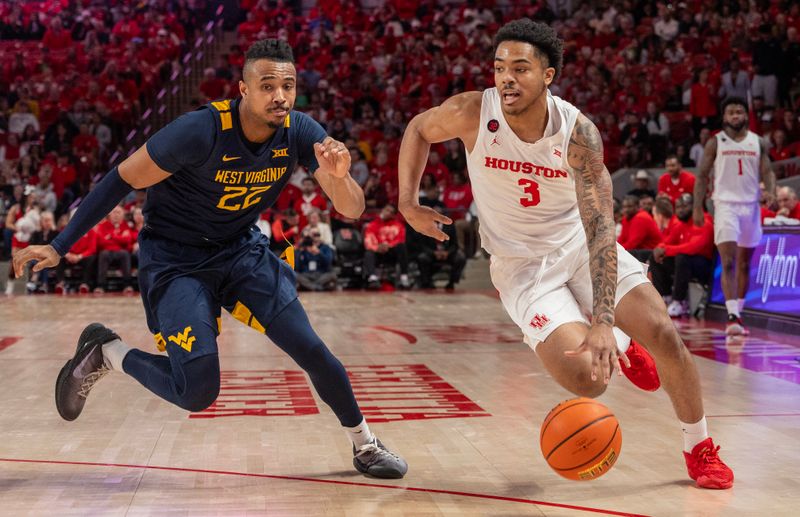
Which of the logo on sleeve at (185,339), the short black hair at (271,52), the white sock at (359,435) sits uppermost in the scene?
the short black hair at (271,52)

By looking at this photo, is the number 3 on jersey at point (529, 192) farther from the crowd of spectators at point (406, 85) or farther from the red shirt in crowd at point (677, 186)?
the red shirt in crowd at point (677, 186)

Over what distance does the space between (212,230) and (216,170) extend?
0.99ft

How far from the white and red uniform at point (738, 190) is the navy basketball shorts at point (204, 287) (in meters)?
5.74

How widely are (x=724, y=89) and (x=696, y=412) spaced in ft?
44.4

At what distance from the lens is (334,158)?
3891 mm

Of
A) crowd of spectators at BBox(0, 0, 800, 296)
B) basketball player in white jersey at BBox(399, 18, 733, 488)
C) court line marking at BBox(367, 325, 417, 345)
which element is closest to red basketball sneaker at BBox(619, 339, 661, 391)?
basketball player in white jersey at BBox(399, 18, 733, 488)

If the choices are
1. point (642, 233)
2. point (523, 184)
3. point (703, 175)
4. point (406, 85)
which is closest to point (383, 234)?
point (642, 233)

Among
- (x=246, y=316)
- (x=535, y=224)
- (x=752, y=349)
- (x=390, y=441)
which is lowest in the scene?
(x=752, y=349)

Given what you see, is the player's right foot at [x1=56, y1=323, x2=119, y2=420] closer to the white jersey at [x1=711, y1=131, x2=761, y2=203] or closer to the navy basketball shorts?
the navy basketball shorts

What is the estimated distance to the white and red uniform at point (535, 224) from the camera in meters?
4.19

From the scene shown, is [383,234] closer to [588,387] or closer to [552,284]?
[552,284]

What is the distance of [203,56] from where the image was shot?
22.3 m

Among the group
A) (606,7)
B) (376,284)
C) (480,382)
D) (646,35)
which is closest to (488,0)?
(606,7)

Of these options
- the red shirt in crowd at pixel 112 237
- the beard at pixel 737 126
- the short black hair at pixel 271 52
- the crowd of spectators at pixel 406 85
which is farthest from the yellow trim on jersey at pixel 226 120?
the red shirt in crowd at pixel 112 237
